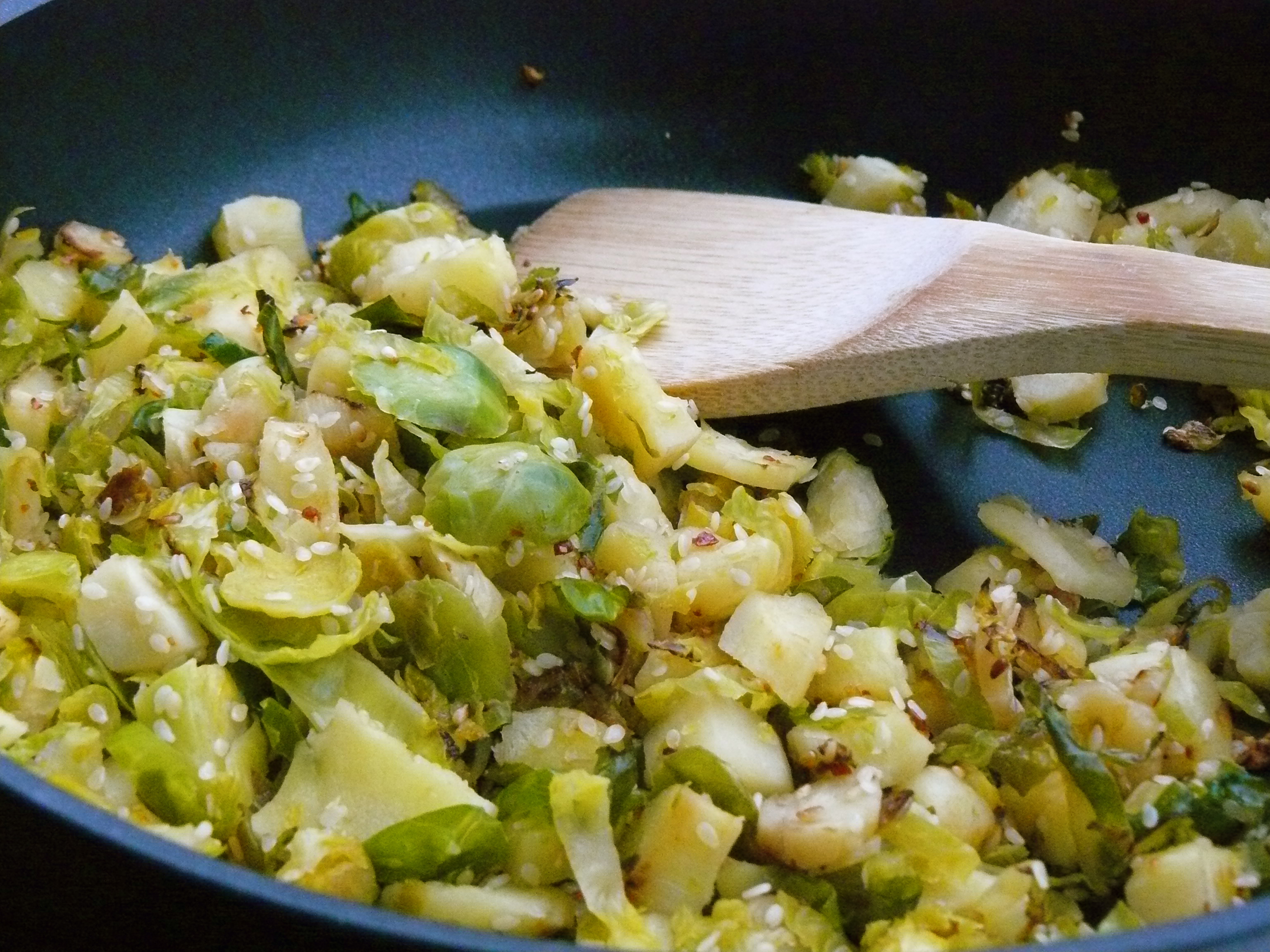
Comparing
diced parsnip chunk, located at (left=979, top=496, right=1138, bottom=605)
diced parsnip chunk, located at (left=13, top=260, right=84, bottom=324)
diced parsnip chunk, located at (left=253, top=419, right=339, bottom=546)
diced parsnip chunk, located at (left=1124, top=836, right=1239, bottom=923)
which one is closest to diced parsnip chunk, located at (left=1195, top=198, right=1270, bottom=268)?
diced parsnip chunk, located at (left=979, top=496, right=1138, bottom=605)

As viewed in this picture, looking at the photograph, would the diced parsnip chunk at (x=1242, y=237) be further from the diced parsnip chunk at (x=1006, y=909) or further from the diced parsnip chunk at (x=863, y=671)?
the diced parsnip chunk at (x=1006, y=909)

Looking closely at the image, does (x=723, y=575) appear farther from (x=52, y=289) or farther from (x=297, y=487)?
(x=52, y=289)

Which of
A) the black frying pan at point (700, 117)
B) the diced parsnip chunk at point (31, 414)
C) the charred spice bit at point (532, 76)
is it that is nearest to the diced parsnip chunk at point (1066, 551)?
the black frying pan at point (700, 117)

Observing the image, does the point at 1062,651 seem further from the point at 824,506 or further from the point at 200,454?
the point at 200,454

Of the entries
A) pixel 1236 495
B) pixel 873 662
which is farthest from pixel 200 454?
pixel 1236 495

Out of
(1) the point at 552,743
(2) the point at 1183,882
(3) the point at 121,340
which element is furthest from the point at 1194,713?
(3) the point at 121,340

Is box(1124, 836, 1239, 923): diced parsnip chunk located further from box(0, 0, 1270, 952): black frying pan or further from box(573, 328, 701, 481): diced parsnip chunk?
box(573, 328, 701, 481): diced parsnip chunk

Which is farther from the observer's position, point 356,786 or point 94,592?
point 94,592
